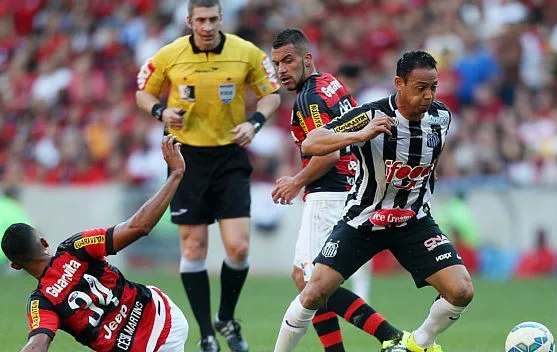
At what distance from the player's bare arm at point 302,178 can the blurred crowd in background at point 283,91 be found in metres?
9.95

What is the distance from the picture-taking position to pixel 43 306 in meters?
6.66

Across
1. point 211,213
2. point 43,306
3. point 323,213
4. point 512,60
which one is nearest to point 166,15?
point 512,60

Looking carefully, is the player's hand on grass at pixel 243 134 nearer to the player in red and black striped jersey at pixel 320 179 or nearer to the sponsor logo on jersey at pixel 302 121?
the player in red and black striped jersey at pixel 320 179

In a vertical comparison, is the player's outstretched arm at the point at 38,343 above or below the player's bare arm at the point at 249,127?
below

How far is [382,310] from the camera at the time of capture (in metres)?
13.2

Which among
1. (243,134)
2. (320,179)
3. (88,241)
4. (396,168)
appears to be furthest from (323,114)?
(88,241)

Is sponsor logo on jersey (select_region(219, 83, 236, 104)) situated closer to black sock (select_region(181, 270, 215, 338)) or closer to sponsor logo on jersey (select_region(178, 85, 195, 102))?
sponsor logo on jersey (select_region(178, 85, 195, 102))

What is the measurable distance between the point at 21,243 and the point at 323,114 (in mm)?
2449

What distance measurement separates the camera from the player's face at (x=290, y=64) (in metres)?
8.30

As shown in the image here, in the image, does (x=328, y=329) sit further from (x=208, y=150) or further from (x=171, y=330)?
(x=208, y=150)

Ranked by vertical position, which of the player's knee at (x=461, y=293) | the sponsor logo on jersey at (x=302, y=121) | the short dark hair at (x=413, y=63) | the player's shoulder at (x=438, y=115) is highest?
the short dark hair at (x=413, y=63)

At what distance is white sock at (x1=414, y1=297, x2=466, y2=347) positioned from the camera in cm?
767

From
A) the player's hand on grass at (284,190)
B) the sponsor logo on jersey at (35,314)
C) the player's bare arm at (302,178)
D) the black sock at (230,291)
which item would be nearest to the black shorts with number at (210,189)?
the black sock at (230,291)

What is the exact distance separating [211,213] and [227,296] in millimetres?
716
